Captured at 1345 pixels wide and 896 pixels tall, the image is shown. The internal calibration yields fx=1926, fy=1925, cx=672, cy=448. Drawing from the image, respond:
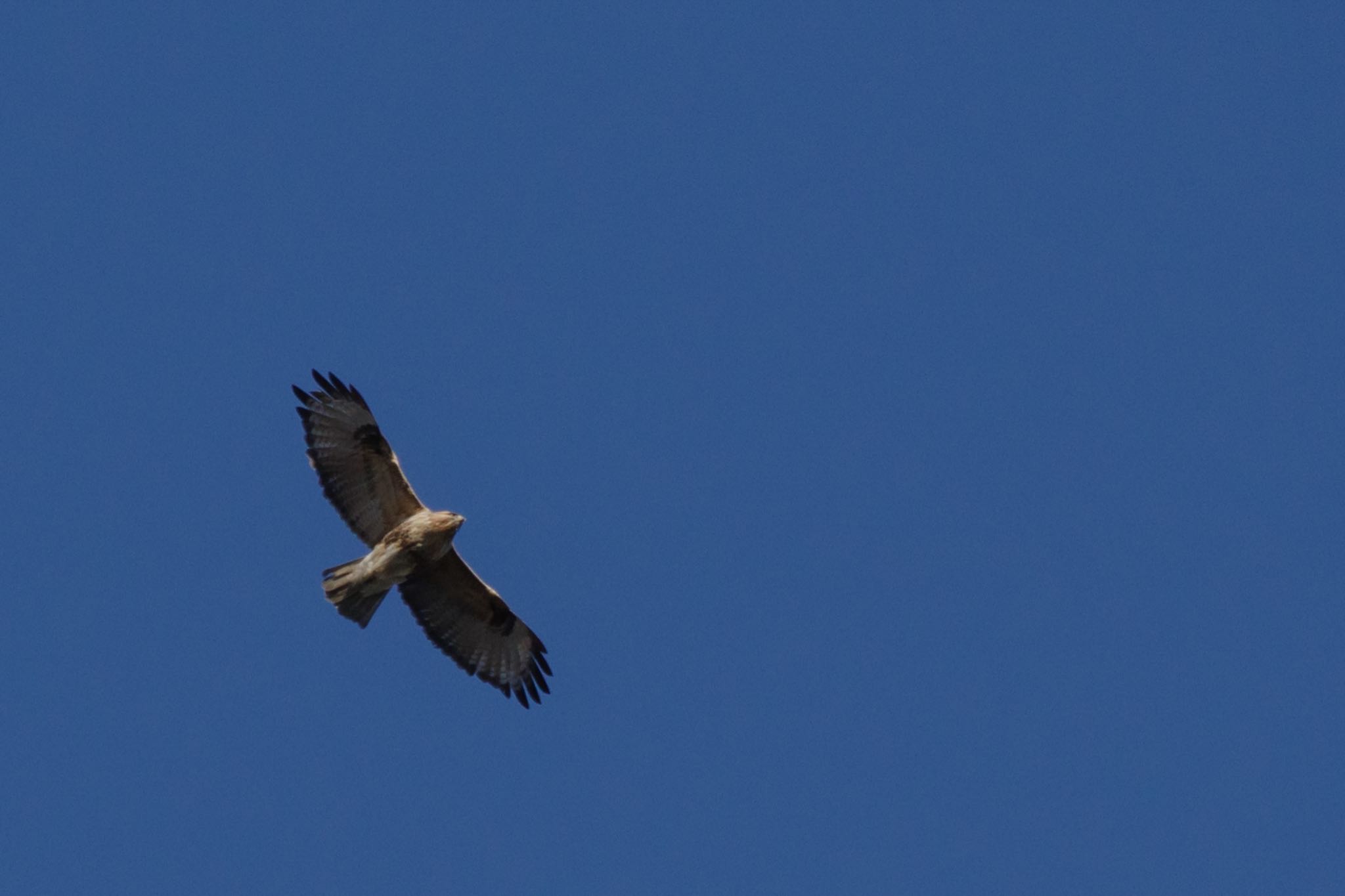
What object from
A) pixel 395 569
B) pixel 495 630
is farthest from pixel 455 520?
pixel 495 630

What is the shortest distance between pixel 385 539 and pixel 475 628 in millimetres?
1821

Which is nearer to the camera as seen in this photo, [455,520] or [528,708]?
[455,520]

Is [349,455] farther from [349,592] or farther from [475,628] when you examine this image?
[475,628]

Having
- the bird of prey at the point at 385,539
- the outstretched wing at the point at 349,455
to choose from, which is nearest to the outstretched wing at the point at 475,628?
the bird of prey at the point at 385,539

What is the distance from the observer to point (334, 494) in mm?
17406

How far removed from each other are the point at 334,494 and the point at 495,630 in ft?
7.30

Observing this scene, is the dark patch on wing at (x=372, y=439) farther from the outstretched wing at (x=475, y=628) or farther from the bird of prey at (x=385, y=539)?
the outstretched wing at (x=475, y=628)

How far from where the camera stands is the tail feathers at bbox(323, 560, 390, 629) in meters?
17.0

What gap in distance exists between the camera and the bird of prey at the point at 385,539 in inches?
670

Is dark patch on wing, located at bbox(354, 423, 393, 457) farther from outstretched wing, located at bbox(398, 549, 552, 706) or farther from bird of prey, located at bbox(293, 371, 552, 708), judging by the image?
outstretched wing, located at bbox(398, 549, 552, 706)

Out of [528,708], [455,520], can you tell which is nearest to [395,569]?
[455,520]

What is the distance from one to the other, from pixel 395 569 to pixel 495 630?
179 centimetres

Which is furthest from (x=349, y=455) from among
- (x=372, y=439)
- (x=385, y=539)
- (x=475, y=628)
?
(x=475, y=628)

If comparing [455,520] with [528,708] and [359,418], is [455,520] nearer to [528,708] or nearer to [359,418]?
[359,418]
